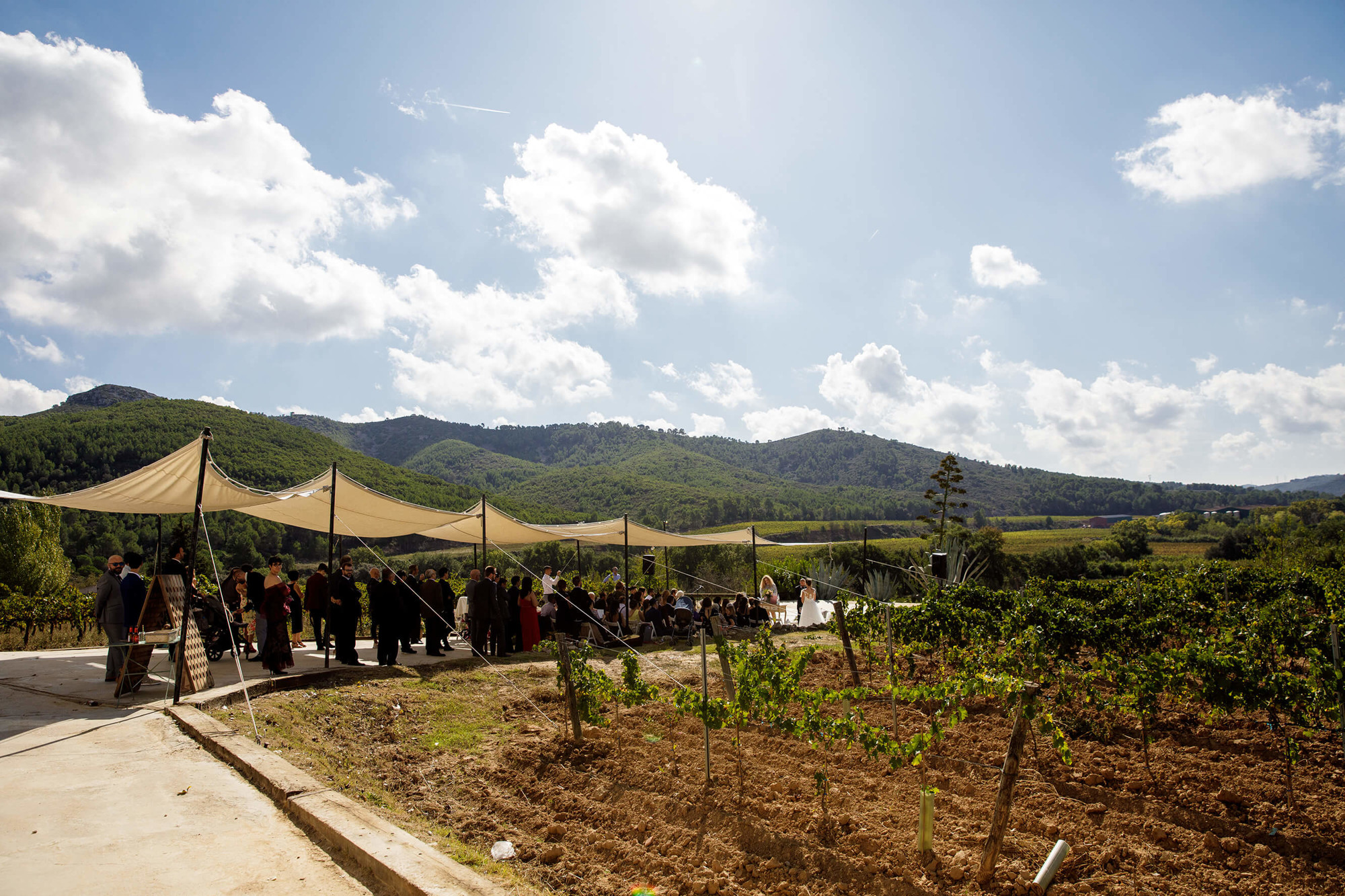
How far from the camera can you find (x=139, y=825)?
3258mm

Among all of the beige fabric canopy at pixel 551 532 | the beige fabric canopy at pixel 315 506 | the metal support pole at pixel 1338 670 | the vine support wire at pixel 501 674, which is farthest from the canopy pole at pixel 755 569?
the metal support pole at pixel 1338 670

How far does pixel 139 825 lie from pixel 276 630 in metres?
4.04

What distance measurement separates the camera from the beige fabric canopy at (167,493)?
7297 mm

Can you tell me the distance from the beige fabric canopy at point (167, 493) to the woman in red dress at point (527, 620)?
11.3 feet

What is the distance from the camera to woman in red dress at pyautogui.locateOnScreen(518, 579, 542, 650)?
9.60 metres

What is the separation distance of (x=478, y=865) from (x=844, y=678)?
5.36 m

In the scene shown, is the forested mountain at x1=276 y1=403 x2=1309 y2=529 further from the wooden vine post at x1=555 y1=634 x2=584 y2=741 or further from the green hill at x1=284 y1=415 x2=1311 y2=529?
the wooden vine post at x1=555 y1=634 x2=584 y2=741

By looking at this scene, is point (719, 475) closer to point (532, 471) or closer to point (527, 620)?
point (532, 471)

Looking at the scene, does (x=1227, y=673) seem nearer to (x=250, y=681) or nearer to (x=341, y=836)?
(x=341, y=836)

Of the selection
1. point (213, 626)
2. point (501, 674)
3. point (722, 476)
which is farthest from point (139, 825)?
point (722, 476)

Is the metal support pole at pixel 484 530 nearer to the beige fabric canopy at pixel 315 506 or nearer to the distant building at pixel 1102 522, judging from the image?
the beige fabric canopy at pixel 315 506

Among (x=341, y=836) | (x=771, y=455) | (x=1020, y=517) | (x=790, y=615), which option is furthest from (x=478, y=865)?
(x=771, y=455)

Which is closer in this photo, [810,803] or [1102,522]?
[810,803]

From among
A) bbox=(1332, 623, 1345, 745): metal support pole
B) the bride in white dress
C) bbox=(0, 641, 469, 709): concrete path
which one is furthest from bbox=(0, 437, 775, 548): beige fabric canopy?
bbox=(1332, 623, 1345, 745): metal support pole
